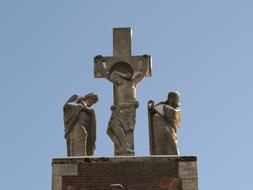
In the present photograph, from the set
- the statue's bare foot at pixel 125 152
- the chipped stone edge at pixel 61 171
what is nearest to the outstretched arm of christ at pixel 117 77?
the statue's bare foot at pixel 125 152

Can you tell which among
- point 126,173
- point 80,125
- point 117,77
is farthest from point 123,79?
point 126,173

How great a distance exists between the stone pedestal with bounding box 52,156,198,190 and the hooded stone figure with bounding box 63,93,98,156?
1.97 feet

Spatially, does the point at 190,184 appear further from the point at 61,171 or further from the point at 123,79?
the point at 123,79

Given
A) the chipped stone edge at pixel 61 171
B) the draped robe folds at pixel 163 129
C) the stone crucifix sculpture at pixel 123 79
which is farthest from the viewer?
the stone crucifix sculpture at pixel 123 79

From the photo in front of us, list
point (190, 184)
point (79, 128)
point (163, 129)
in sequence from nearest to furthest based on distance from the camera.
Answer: point (190, 184) < point (163, 129) < point (79, 128)

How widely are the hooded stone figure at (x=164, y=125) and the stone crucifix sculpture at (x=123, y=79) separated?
468mm

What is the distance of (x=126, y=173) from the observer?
1753cm

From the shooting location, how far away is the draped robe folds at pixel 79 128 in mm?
18203

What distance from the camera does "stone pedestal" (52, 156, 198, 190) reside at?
57.0 ft

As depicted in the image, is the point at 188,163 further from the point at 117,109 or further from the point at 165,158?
the point at 117,109

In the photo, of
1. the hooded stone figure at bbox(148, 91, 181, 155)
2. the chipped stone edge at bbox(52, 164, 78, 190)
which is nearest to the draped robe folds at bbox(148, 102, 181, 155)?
the hooded stone figure at bbox(148, 91, 181, 155)

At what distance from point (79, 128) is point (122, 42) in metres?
2.56

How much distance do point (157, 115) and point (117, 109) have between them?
99cm

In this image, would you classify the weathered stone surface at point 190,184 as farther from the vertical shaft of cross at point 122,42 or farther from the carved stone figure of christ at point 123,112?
the vertical shaft of cross at point 122,42
